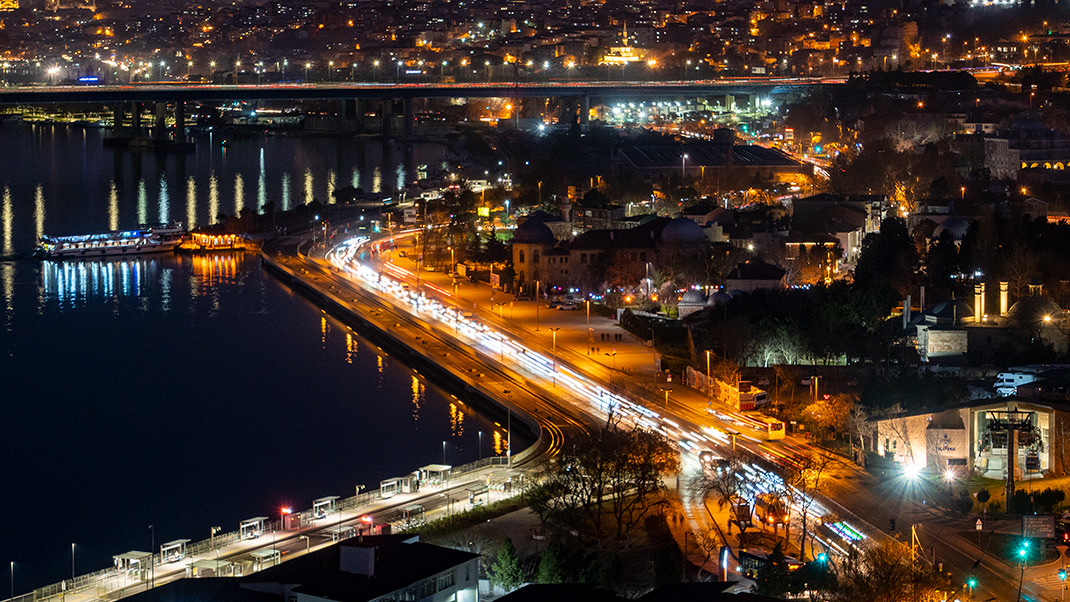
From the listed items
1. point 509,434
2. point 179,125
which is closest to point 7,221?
point 179,125

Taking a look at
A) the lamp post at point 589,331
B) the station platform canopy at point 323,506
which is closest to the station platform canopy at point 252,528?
the station platform canopy at point 323,506

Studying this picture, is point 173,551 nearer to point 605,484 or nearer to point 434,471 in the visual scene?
point 434,471

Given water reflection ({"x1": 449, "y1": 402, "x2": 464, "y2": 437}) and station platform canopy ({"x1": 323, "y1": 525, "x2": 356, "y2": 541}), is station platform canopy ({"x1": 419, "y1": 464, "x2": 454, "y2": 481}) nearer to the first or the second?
station platform canopy ({"x1": 323, "y1": 525, "x2": 356, "y2": 541})

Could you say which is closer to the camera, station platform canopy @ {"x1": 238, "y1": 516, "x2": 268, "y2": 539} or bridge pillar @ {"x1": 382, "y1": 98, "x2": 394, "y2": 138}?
station platform canopy @ {"x1": 238, "y1": 516, "x2": 268, "y2": 539}

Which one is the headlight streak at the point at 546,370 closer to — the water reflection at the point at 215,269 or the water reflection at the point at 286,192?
the water reflection at the point at 215,269

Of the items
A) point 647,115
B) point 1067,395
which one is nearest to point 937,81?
point 647,115

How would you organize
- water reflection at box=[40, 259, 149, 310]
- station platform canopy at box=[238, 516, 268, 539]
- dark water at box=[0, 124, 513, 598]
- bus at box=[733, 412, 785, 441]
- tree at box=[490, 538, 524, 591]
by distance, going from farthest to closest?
water reflection at box=[40, 259, 149, 310]
bus at box=[733, 412, 785, 441]
dark water at box=[0, 124, 513, 598]
station platform canopy at box=[238, 516, 268, 539]
tree at box=[490, 538, 524, 591]

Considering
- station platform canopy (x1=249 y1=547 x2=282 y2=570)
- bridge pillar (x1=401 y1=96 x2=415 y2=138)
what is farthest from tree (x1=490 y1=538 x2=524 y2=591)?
bridge pillar (x1=401 y1=96 x2=415 y2=138)
